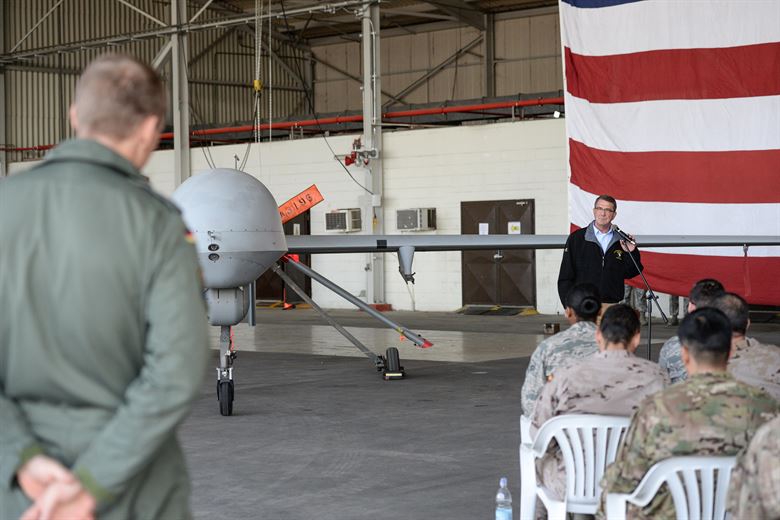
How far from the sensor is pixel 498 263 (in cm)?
2253

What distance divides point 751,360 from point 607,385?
76 centimetres

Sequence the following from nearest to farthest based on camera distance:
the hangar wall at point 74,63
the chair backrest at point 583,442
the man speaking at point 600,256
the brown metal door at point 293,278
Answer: the chair backrest at point 583,442
the man speaking at point 600,256
the brown metal door at point 293,278
the hangar wall at point 74,63

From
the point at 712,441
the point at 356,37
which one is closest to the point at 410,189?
the point at 356,37

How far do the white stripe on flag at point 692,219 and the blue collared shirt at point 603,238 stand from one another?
4197 mm

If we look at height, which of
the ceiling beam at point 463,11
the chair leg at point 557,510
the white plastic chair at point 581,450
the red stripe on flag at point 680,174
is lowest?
the chair leg at point 557,510

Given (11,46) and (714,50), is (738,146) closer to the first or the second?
(714,50)

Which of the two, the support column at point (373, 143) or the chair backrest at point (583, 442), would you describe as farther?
the support column at point (373, 143)

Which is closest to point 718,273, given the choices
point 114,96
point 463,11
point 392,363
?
point 392,363

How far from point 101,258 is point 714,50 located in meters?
11.3

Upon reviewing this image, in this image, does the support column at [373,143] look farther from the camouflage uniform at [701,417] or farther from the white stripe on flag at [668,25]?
the camouflage uniform at [701,417]

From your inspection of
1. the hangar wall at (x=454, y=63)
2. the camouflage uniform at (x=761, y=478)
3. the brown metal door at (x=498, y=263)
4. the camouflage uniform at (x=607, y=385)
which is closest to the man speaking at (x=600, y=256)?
the camouflage uniform at (x=607, y=385)

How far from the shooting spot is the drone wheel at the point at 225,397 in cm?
902

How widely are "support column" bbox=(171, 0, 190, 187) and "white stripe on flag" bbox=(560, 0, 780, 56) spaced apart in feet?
40.3

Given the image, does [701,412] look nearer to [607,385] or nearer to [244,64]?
[607,385]
